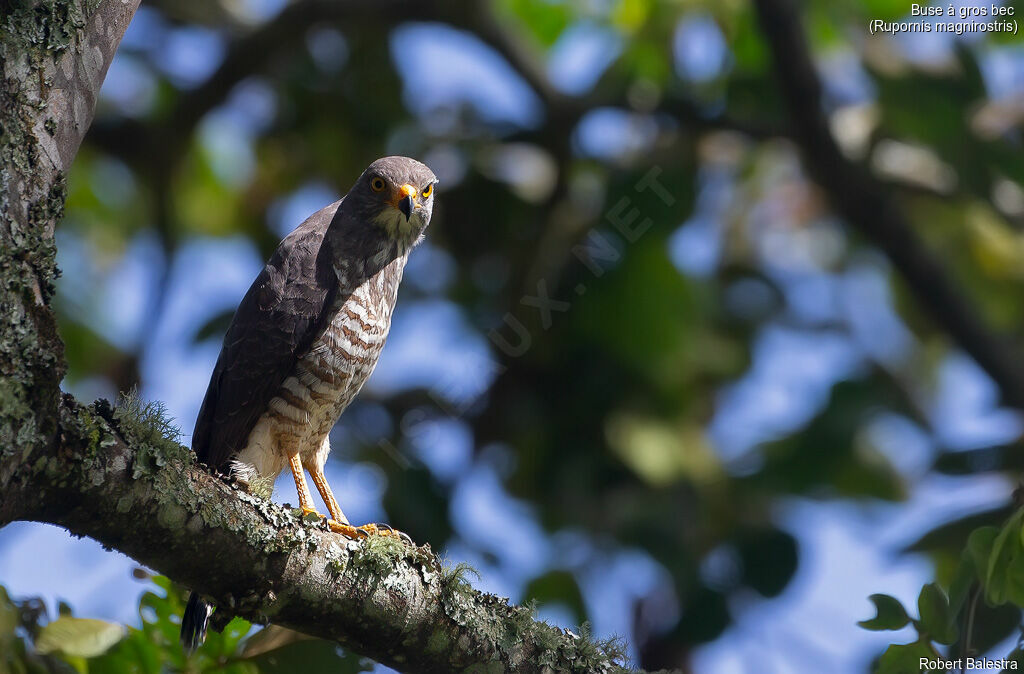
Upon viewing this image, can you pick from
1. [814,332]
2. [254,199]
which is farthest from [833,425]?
[254,199]

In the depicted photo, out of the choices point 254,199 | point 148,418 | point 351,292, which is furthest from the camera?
point 254,199

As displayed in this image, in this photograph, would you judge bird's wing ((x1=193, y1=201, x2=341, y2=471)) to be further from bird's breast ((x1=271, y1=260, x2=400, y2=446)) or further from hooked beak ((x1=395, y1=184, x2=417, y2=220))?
hooked beak ((x1=395, y1=184, x2=417, y2=220))

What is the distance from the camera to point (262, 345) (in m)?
3.50

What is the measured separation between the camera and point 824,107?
5676 millimetres

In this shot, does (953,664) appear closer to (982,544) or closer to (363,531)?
(982,544)

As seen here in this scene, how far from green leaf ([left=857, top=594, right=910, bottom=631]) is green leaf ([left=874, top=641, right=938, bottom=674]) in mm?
69

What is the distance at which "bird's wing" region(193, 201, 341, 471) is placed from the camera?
3502 mm

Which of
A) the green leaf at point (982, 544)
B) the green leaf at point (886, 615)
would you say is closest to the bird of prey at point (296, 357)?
the green leaf at point (886, 615)

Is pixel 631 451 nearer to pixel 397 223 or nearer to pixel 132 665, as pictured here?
pixel 397 223

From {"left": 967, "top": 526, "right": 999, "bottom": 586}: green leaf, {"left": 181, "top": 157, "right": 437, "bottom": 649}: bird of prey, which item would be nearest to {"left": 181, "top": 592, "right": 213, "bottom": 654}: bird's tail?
{"left": 181, "top": 157, "right": 437, "bottom": 649}: bird of prey

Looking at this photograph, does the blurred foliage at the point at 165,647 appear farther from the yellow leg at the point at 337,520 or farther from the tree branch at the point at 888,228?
the tree branch at the point at 888,228

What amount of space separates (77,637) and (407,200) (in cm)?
198

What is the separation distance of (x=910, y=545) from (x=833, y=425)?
6.12ft

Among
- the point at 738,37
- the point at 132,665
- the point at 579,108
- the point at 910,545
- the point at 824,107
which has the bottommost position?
the point at 132,665
